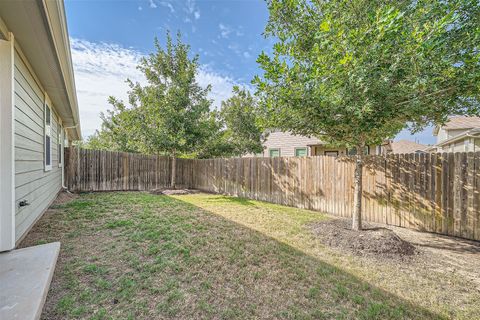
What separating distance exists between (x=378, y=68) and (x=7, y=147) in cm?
502

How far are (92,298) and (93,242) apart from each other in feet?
5.34

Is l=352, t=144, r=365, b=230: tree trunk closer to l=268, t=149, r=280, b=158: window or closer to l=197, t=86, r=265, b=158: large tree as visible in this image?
l=197, t=86, r=265, b=158: large tree

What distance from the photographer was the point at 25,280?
1916 mm

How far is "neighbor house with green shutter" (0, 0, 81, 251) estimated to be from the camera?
7.84ft

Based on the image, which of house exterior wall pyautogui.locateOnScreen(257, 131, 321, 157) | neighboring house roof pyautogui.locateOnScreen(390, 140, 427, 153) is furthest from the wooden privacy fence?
neighboring house roof pyautogui.locateOnScreen(390, 140, 427, 153)

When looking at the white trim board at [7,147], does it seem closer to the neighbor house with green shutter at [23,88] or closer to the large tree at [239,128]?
the neighbor house with green shutter at [23,88]

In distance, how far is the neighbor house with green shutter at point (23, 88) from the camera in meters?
2.39

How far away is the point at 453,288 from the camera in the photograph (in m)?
2.61

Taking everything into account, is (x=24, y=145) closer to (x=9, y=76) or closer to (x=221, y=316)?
(x=9, y=76)

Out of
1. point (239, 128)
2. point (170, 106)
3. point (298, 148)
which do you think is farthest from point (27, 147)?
point (298, 148)

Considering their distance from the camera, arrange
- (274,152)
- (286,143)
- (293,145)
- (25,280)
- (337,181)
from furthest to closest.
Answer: (274,152), (286,143), (293,145), (337,181), (25,280)

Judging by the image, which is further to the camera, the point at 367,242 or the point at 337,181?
the point at 337,181

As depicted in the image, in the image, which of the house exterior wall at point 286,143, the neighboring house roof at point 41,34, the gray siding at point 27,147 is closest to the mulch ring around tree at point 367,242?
the gray siding at point 27,147

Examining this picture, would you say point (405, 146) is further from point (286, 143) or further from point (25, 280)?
point (25, 280)
